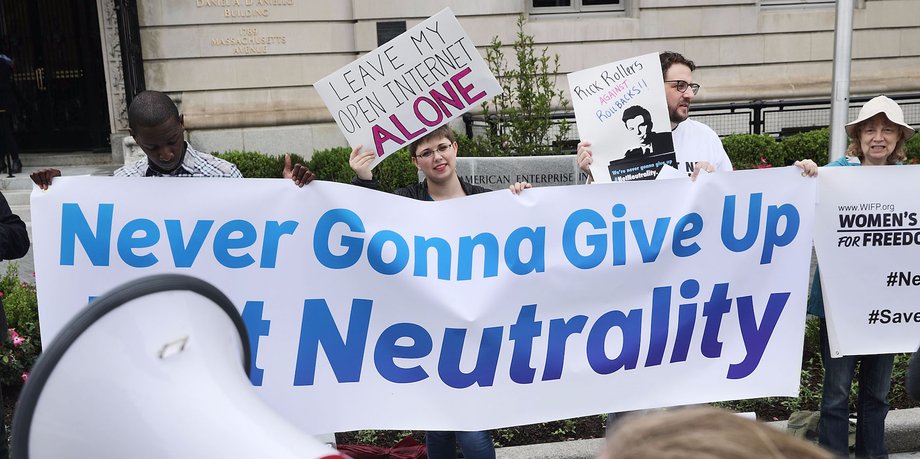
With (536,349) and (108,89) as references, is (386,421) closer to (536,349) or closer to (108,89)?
(536,349)

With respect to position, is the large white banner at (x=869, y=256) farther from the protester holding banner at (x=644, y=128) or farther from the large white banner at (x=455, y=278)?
the protester holding banner at (x=644, y=128)

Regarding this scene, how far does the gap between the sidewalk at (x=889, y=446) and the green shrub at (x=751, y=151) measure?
768 cm

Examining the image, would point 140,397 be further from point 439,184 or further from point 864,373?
point 864,373

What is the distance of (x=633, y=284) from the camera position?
13.1 ft

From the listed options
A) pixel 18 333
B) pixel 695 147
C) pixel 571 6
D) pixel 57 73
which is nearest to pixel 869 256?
pixel 695 147

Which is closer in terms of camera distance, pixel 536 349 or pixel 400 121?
pixel 536 349

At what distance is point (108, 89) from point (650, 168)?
11.0 m

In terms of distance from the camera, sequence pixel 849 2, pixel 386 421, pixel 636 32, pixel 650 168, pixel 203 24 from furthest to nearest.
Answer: pixel 636 32
pixel 203 24
pixel 849 2
pixel 650 168
pixel 386 421

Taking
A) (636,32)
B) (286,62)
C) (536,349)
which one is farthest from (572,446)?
(636,32)

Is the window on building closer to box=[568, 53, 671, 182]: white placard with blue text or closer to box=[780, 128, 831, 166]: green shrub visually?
box=[780, 128, 831, 166]: green shrub

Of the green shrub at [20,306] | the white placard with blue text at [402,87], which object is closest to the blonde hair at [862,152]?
the white placard with blue text at [402,87]

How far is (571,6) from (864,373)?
37.3 feet

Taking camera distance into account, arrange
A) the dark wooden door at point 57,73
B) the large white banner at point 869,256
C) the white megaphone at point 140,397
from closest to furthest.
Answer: the white megaphone at point 140,397, the large white banner at point 869,256, the dark wooden door at point 57,73

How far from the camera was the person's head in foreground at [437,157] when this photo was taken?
3.94 metres
